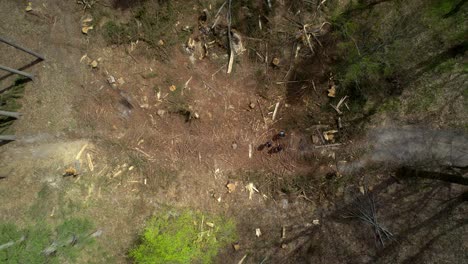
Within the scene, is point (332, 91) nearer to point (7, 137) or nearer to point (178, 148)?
point (178, 148)

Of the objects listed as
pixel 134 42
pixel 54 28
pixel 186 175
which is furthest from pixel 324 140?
pixel 54 28

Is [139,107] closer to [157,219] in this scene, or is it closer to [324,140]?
[157,219]

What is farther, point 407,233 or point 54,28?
point 54,28

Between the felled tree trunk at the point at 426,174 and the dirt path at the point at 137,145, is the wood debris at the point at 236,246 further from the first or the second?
the felled tree trunk at the point at 426,174

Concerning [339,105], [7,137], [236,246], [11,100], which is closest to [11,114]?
[11,100]

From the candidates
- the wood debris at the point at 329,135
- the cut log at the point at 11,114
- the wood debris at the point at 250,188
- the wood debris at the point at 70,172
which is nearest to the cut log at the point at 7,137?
the cut log at the point at 11,114

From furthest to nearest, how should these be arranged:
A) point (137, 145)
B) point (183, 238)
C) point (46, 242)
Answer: point (137, 145)
point (46, 242)
point (183, 238)

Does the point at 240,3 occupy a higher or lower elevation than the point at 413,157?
higher
